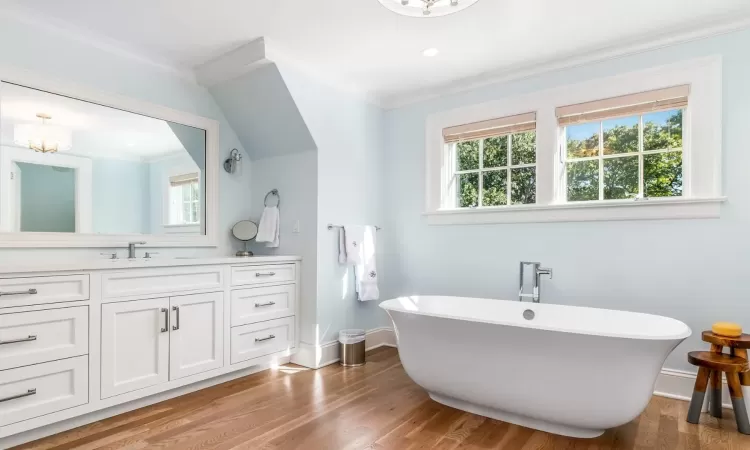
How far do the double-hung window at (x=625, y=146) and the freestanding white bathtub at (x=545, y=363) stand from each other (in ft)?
3.09

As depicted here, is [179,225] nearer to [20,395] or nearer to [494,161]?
[20,395]

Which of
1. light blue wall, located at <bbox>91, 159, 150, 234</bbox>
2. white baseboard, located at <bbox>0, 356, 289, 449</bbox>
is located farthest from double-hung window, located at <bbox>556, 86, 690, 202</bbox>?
light blue wall, located at <bbox>91, 159, 150, 234</bbox>

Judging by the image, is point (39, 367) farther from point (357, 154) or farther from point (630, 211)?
point (630, 211)

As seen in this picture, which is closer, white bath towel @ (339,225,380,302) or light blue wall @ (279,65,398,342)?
light blue wall @ (279,65,398,342)

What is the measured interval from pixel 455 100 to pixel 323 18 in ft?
4.93

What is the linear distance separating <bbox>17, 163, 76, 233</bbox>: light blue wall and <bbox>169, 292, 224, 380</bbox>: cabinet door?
0.82m

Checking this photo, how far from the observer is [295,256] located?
3.39 metres

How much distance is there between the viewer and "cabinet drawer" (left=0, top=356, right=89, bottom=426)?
1963 mm

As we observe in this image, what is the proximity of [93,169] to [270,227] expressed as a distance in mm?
1275

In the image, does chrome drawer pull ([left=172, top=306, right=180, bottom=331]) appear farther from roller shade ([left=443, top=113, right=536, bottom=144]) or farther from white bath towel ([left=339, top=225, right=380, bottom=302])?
roller shade ([left=443, top=113, right=536, bottom=144])

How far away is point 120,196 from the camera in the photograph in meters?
2.86


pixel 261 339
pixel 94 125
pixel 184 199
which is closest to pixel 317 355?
pixel 261 339

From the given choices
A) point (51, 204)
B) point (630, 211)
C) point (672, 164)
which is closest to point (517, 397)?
point (630, 211)

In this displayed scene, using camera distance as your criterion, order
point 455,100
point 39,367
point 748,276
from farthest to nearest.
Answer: point 455,100 → point 748,276 → point 39,367
